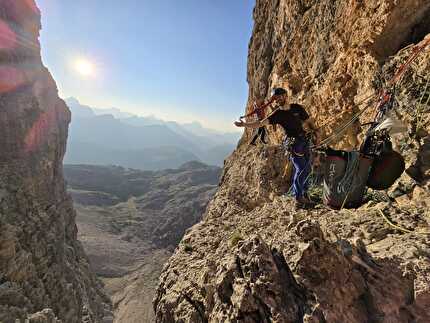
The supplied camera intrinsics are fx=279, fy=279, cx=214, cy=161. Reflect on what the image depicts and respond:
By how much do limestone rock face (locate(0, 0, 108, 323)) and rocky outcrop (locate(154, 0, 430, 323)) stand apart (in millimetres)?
21010

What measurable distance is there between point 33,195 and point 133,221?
8093 centimetres

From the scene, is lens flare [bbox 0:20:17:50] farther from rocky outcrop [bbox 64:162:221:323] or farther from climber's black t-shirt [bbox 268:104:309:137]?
climber's black t-shirt [bbox 268:104:309:137]

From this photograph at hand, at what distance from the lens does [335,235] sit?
5047mm

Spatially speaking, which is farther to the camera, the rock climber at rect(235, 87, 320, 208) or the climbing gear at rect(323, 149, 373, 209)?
the rock climber at rect(235, 87, 320, 208)

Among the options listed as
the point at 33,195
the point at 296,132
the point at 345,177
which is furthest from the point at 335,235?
the point at 33,195

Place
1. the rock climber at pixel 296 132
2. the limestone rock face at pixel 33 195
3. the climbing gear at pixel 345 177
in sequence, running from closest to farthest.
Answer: the climbing gear at pixel 345 177 < the rock climber at pixel 296 132 < the limestone rock face at pixel 33 195

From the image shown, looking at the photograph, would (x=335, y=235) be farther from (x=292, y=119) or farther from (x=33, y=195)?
(x=33, y=195)

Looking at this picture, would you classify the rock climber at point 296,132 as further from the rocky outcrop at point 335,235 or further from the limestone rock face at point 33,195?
the limestone rock face at point 33,195

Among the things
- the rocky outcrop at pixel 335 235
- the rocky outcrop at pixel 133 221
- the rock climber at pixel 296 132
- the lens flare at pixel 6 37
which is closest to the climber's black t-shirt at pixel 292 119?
the rock climber at pixel 296 132

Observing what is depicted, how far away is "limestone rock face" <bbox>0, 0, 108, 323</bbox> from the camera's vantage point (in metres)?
30.1

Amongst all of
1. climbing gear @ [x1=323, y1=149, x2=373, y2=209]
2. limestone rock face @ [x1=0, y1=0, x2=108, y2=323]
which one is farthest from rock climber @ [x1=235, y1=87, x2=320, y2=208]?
Answer: limestone rock face @ [x1=0, y1=0, x2=108, y2=323]

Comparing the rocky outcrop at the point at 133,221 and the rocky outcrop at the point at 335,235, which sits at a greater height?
the rocky outcrop at the point at 335,235

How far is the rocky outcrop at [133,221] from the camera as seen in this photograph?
231 feet

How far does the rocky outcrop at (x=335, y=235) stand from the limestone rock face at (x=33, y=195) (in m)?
21.0
